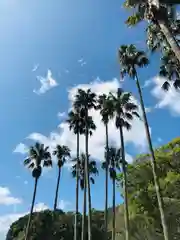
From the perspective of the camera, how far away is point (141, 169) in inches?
1228

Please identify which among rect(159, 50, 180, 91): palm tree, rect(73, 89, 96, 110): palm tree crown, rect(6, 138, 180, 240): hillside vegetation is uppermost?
rect(73, 89, 96, 110): palm tree crown

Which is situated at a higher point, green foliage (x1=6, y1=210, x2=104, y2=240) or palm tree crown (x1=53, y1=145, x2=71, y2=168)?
palm tree crown (x1=53, y1=145, x2=71, y2=168)

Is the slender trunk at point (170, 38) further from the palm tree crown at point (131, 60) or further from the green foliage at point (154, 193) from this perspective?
the green foliage at point (154, 193)

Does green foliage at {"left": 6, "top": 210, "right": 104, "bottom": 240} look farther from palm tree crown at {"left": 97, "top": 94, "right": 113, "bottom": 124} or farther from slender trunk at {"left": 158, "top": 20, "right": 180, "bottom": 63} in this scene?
slender trunk at {"left": 158, "top": 20, "right": 180, "bottom": 63}

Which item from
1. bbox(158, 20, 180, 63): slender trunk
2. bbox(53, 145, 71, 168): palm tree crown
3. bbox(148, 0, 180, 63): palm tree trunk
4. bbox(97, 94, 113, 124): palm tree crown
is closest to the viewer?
bbox(158, 20, 180, 63): slender trunk

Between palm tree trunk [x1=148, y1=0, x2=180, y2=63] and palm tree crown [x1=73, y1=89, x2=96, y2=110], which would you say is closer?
palm tree trunk [x1=148, y1=0, x2=180, y2=63]

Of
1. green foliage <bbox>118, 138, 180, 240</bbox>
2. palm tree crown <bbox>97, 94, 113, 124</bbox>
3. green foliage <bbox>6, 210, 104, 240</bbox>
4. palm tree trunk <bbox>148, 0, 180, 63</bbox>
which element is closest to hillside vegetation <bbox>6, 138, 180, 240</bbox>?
green foliage <bbox>118, 138, 180, 240</bbox>

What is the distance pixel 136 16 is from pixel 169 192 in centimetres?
1791

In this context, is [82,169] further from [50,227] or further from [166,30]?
[166,30]

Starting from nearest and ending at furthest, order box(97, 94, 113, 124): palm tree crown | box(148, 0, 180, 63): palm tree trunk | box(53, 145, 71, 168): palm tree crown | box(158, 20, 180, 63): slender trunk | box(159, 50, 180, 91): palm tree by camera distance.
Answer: box(158, 20, 180, 63): slender trunk
box(148, 0, 180, 63): palm tree trunk
box(159, 50, 180, 91): palm tree
box(97, 94, 113, 124): palm tree crown
box(53, 145, 71, 168): palm tree crown

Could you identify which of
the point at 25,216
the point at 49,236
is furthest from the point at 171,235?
the point at 25,216

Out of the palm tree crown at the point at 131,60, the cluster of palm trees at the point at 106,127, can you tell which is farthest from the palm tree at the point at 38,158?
the palm tree crown at the point at 131,60

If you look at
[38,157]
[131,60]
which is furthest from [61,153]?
[131,60]

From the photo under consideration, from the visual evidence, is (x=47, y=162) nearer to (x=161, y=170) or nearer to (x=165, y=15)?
(x=161, y=170)
